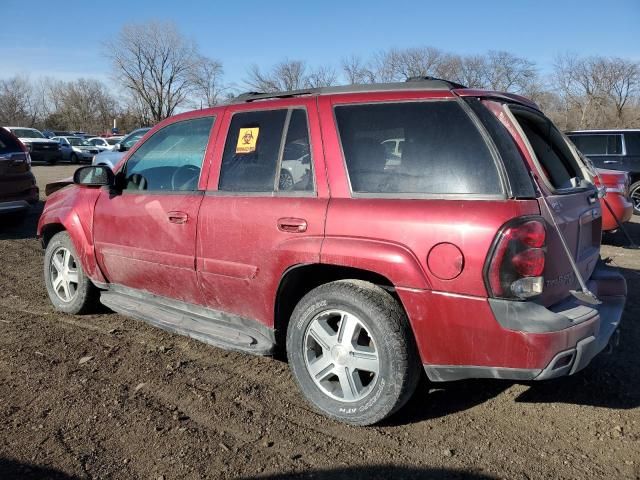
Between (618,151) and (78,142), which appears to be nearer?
(618,151)

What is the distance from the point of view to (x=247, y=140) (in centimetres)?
355

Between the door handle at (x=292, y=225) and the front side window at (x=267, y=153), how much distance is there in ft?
0.68

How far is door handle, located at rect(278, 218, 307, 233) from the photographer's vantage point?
3.05 metres

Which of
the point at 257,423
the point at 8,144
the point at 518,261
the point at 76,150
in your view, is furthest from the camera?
the point at 76,150

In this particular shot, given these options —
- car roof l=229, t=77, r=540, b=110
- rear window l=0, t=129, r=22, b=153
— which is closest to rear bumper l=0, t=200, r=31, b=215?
rear window l=0, t=129, r=22, b=153

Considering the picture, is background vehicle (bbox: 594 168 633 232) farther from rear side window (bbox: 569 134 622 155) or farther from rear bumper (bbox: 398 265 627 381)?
rear bumper (bbox: 398 265 627 381)

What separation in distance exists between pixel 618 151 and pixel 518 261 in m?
11.0

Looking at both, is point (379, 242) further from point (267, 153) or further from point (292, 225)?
point (267, 153)

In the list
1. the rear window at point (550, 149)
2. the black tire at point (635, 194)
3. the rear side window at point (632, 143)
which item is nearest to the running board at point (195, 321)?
the rear window at point (550, 149)

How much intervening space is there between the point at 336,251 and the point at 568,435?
5.22 feet

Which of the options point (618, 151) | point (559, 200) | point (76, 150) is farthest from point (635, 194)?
point (76, 150)

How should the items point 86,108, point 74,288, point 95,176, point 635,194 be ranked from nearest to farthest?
point 95,176 → point 74,288 → point 635,194 → point 86,108

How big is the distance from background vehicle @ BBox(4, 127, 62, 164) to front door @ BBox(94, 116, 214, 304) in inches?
1051

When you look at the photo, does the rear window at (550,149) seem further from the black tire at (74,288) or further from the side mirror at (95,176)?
the black tire at (74,288)
